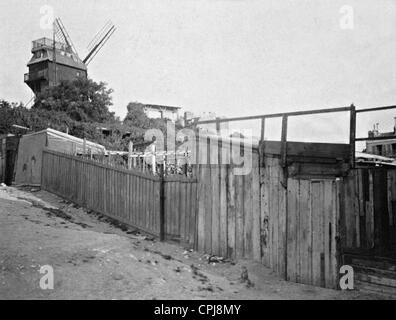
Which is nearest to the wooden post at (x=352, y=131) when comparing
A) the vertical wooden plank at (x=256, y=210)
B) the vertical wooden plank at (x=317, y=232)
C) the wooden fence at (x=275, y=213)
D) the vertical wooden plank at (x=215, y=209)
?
the wooden fence at (x=275, y=213)

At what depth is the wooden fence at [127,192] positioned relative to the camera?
8.84 metres

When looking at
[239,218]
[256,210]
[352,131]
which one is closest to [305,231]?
[256,210]

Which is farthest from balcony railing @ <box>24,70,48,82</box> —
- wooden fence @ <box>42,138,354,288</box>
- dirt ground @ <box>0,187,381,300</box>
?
dirt ground @ <box>0,187,381,300</box>

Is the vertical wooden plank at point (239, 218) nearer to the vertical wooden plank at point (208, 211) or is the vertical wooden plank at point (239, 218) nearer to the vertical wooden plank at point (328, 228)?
the vertical wooden plank at point (208, 211)

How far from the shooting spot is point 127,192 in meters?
10.5

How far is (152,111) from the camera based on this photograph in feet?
241

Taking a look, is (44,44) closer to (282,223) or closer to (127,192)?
(127,192)

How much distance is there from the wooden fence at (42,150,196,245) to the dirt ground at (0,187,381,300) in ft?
2.62

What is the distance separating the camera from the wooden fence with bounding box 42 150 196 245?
8.84 meters

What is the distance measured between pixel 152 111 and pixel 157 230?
65.8 meters

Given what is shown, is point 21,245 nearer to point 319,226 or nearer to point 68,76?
point 319,226

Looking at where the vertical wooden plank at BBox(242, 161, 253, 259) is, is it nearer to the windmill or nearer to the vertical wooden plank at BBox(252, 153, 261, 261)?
the vertical wooden plank at BBox(252, 153, 261, 261)

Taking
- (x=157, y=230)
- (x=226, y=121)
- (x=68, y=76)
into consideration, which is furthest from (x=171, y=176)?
(x=68, y=76)

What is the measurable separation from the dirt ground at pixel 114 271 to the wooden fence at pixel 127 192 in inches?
31.4
